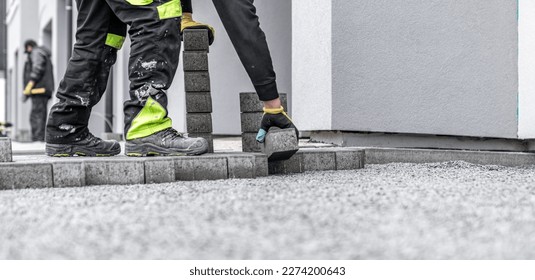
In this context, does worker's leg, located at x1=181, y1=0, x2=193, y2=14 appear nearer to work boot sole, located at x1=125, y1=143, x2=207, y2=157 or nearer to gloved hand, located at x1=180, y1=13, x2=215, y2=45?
gloved hand, located at x1=180, y1=13, x2=215, y2=45

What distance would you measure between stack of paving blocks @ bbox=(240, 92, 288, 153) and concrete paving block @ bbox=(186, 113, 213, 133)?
16 centimetres

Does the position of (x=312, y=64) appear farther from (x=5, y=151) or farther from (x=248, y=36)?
(x=5, y=151)

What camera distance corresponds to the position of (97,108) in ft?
28.4

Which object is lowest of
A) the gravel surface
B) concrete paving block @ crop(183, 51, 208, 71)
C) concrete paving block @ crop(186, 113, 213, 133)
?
the gravel surface

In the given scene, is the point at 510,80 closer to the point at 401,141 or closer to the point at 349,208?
the point at 401,141

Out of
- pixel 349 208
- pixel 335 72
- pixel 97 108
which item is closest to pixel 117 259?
pixel 349 208

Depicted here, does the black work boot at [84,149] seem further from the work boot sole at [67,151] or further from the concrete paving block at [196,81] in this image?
the concrete paving block at [196,81]

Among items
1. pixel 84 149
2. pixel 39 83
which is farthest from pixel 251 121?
pixel 39 83

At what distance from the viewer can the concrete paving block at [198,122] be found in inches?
110

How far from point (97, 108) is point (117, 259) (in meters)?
7.71

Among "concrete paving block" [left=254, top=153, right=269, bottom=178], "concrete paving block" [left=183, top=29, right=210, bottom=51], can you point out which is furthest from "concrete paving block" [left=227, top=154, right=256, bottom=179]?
"concrete paving block" [left=183, top=29, right=210, bottom=51]

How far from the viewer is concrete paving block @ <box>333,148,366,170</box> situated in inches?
118

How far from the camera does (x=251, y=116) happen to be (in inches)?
110

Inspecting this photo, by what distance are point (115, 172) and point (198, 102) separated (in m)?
0.56
